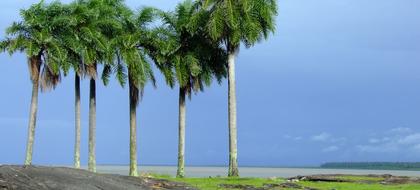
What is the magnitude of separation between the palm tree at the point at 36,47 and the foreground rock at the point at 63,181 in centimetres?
1799

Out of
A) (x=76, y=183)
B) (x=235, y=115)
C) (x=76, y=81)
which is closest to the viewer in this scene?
(x=76, y=183)

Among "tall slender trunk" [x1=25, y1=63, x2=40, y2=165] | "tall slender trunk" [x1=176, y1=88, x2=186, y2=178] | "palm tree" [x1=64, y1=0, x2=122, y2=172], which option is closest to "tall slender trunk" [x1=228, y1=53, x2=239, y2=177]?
"tall slender trunk" [x1=176, y1=88, x2=186, y2=178]

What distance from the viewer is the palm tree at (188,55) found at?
52000mm

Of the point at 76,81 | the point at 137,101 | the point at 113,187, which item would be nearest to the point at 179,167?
the point at 137,101

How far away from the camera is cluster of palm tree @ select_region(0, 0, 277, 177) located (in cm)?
5022

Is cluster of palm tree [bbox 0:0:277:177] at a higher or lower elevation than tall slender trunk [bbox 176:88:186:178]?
higher

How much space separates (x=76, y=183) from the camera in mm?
30141

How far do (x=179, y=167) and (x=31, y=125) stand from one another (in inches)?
474

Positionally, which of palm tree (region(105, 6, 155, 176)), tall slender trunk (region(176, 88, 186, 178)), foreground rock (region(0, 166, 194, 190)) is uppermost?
palm tree (region(105, 6, 155, 176))

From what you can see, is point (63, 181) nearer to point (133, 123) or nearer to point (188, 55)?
point (133, 123)

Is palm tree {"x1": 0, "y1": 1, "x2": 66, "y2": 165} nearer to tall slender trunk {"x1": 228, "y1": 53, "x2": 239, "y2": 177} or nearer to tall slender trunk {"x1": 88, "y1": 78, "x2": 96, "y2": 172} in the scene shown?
tall slender trunk {"x1": 88, "y1": 78, "x2": 96, "y2": 172}

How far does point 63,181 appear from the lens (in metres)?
30.0

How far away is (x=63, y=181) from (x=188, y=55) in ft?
78.2

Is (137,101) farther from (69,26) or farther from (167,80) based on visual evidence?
(69,26)
